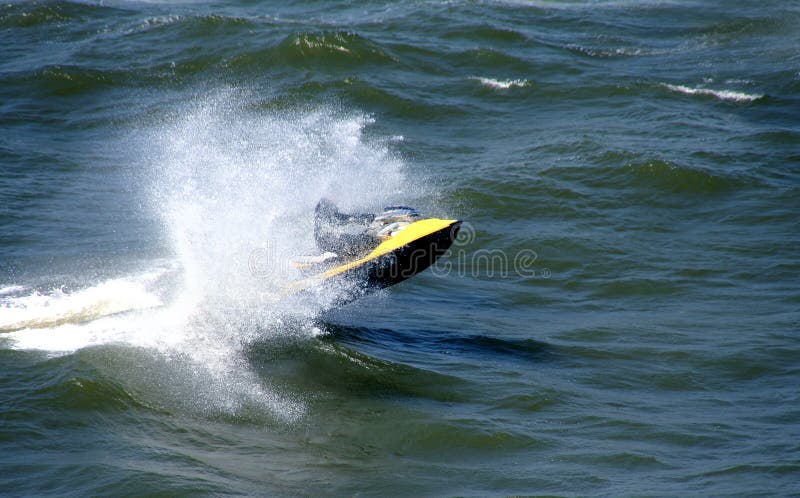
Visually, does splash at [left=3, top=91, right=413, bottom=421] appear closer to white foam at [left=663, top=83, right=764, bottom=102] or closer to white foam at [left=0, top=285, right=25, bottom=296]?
white foam at [left=0, top=285, right=25, bottom=296]

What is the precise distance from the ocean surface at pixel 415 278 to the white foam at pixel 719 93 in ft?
0.30

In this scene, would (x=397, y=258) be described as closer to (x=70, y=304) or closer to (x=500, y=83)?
(x=70, y=304)

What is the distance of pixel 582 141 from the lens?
2019cm

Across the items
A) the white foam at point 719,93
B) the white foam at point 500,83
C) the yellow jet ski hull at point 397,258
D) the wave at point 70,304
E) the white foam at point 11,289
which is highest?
the white foam at point 500,83

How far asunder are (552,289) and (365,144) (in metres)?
7.55

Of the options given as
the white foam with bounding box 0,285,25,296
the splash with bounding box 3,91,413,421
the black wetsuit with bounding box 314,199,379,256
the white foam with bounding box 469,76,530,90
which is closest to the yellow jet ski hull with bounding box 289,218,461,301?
the black wetsuit with bounding box 314,199,379,256

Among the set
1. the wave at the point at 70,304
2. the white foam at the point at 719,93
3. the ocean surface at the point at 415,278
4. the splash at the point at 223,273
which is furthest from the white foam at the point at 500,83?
the wave at the point at 70,304

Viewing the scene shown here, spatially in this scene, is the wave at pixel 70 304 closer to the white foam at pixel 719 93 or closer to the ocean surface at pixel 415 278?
the ocean surface at pixel 415 278

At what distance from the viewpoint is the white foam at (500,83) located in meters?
24.0

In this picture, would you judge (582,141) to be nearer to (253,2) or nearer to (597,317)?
(597,317)

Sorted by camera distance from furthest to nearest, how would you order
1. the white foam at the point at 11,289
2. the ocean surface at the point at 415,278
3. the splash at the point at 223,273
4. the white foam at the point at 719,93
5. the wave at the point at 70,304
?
the white foam at the point at 719,93, the white foam at the point at 11,289, the wave at the point at 70,304, the splash at the point at 223,273, the ocean surface at the point at 415,278

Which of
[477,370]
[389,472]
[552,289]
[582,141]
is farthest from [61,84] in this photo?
[389,472]

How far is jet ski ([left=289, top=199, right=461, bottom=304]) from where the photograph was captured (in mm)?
10844

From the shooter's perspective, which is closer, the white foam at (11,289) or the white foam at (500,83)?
the white foam at (11,289)
